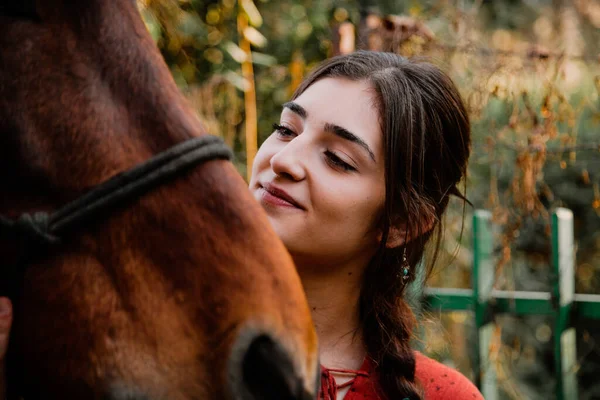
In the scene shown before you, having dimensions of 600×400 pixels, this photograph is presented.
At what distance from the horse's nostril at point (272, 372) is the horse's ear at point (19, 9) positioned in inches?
24.3

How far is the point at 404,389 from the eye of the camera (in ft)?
5.30

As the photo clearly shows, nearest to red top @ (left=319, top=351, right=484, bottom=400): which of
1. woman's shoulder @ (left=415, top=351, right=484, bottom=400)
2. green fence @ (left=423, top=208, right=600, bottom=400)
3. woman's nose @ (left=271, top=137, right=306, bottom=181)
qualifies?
woman's shoulder @ (left=415, top=351, right=484, bottom=400)

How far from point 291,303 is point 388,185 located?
71 centimetres

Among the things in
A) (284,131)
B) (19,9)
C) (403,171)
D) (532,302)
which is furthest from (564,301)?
(19,9)

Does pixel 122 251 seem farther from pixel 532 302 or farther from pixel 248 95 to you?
pixel 248 95

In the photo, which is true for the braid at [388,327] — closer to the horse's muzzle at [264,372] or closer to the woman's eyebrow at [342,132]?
the woman's eyebrow at [342,132]

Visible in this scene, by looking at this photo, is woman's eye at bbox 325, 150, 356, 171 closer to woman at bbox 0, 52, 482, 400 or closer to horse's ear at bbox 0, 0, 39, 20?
woman at bbox 0, 52, 482, 400

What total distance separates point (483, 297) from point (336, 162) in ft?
6.02

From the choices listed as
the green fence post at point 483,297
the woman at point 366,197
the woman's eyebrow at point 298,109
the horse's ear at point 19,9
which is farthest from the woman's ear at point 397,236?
the green fence post at point 483,297

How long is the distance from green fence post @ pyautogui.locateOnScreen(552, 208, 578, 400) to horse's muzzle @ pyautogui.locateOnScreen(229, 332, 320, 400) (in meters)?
2.23

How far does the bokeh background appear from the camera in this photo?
3002 millimetres

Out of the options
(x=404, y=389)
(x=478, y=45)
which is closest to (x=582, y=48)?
(x=478, y=45)

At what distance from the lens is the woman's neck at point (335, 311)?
64.5 inches

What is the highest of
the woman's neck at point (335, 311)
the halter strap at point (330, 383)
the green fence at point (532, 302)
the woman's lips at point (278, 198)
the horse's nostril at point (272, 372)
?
the woman's lips at point (278, 198)
